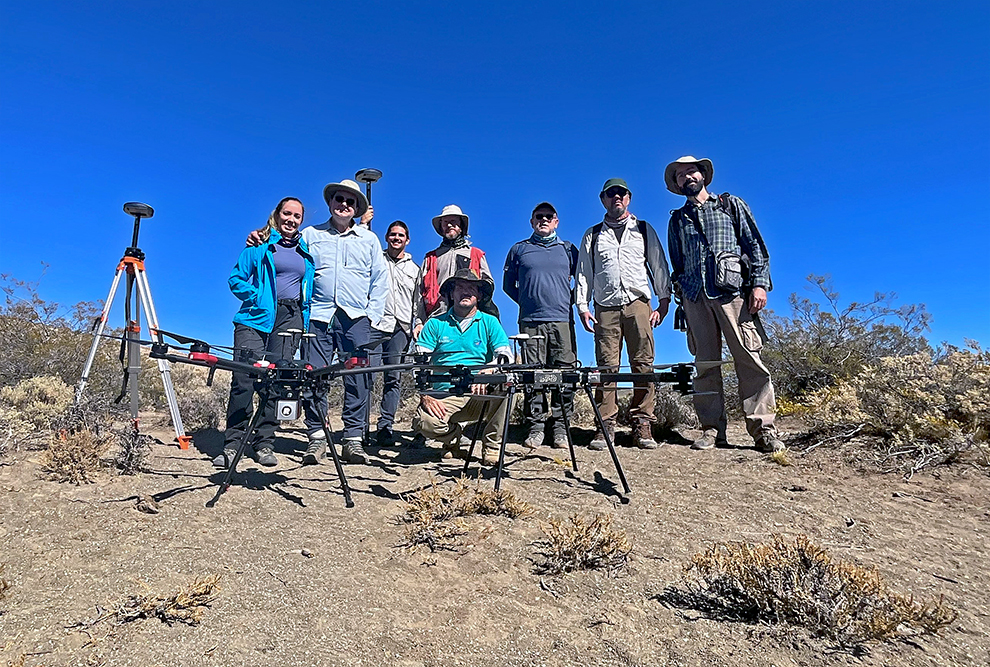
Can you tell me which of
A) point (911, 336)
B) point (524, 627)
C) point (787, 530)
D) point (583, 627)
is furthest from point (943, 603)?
point (911, 336)

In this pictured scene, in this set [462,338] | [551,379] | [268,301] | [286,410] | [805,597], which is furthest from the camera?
[462,338]

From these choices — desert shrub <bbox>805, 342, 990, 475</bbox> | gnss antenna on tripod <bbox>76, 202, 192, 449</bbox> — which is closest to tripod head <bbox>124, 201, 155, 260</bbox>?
gnss antenna on tripod <bbox>76, 202, 192, 449</bbox>

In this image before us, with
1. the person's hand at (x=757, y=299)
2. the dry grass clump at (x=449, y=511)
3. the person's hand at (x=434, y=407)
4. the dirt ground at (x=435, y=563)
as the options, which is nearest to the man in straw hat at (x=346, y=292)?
the person's hand at (x=434, y=407)

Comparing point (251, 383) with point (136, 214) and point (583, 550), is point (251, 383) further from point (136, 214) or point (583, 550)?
point (583, 550)

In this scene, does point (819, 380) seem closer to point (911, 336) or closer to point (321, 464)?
→ point (911, 336)

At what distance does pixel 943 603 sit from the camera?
252 cm

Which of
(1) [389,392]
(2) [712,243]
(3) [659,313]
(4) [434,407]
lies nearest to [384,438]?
(1) [389,392]

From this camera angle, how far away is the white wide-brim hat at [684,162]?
616cm

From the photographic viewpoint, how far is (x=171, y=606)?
7.96ft

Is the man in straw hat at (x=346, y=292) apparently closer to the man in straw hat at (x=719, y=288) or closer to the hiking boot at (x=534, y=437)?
the hiking boot at (x=534, y=437)

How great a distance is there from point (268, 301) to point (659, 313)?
4.12 meters

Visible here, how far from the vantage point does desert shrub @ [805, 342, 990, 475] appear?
4730 millimetres

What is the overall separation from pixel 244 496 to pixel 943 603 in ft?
13.7

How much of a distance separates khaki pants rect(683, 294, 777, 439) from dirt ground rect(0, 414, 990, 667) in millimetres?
717
